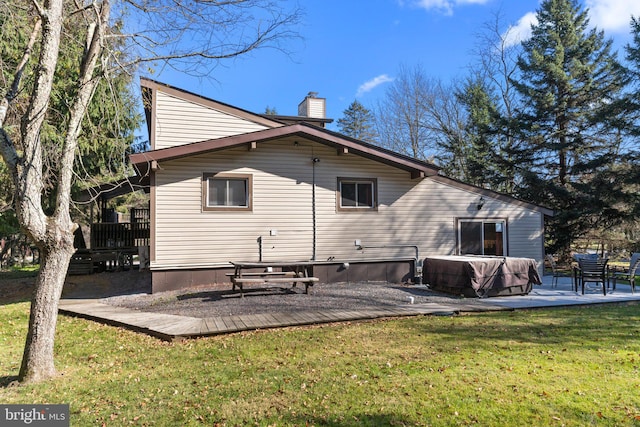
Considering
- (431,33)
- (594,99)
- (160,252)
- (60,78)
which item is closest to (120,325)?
(160,252)

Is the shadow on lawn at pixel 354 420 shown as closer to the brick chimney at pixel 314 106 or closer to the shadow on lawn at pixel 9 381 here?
the shadow on lawn at pixel 9 381

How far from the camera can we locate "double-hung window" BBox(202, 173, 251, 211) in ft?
29.8

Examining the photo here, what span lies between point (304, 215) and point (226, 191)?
2.08 metres

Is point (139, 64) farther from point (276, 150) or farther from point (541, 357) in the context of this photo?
point (541, 357)

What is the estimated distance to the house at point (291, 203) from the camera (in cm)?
882

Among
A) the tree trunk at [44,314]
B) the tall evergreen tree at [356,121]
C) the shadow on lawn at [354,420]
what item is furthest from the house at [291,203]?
the tall evergreen tree at [356,121]

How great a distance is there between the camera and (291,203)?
32.1 feet

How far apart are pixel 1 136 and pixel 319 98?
1177 centimetres

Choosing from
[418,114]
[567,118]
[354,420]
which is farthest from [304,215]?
[418,114]

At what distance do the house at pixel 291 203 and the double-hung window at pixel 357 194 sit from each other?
29 mm

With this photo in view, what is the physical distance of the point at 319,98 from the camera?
14508mm

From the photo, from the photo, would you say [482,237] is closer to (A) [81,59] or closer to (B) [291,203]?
(B) [291,203]

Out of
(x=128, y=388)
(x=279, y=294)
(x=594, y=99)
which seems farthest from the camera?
(x=594, y=99)

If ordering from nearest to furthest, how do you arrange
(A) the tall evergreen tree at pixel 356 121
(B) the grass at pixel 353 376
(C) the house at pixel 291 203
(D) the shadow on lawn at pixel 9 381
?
(B) the grass at pixel 353 376 → (D) the shadow on lawn at pixel 9 381 → (C) the house at pixel 291 203 → (A) the tall evergreen tree at pixel 356 121
